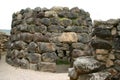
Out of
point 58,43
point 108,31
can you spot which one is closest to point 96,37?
point 108,31

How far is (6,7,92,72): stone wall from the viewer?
40.0ft

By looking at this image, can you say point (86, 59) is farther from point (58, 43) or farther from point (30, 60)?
point (58, 43)

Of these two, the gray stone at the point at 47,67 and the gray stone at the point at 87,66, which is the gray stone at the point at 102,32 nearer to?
the gray stone at the point at 87,66

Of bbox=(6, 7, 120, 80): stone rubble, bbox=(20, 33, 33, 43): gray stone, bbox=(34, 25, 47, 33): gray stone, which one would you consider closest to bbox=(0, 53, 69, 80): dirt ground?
bbox=(6, 7, 120, 80): stone rubble

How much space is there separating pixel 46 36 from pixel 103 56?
575 cm

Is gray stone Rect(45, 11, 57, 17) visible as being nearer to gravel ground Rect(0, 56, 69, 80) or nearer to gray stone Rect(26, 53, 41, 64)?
gray stone Rect(26, 53, 41, 64)

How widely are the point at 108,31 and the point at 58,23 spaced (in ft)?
20.5

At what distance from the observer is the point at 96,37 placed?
7.09m

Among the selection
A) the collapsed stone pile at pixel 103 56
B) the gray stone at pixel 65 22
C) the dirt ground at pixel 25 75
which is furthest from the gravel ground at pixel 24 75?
the collapsed stone pile at pixel 103 56

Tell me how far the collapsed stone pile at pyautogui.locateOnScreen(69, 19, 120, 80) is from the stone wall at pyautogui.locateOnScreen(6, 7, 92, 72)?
482cm

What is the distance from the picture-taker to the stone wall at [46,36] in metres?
12.2

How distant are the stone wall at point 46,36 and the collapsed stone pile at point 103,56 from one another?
4820mm

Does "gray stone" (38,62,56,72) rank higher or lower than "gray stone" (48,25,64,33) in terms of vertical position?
lower

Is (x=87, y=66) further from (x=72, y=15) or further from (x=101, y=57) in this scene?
(x=72, y=15)
